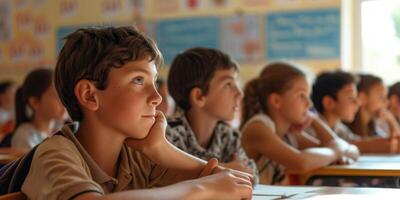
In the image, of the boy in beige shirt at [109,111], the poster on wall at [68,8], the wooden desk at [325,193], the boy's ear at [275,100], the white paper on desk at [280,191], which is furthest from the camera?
the poster on wall at [68,8]

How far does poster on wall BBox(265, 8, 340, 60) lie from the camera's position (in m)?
5.21

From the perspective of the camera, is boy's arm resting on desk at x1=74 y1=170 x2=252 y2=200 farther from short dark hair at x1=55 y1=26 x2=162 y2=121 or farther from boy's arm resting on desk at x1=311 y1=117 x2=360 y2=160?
boy's arm resting on desk at x1=311 y1=117 x2=360 y2=160

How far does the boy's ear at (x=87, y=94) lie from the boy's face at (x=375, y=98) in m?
2.96

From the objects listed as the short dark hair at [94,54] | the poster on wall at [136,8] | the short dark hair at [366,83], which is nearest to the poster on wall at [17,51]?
the poster on wall at [136,8]

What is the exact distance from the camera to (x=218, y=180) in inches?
50.0

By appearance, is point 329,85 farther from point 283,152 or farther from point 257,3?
point 257,3

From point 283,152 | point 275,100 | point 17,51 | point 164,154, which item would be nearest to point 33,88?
point 275,100

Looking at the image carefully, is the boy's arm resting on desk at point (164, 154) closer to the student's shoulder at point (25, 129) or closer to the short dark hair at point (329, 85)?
the student's shoulder at point (25, 129)

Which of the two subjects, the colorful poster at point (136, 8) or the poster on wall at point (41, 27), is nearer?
the colorful poster at point (136, 8)

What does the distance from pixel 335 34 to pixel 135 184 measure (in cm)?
405

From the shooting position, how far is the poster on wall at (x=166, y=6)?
5.96m

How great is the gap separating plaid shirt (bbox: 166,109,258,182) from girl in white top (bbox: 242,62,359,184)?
0.24m

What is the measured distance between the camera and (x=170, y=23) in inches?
236

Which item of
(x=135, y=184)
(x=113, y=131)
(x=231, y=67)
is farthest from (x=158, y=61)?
(x=231, y=67)
